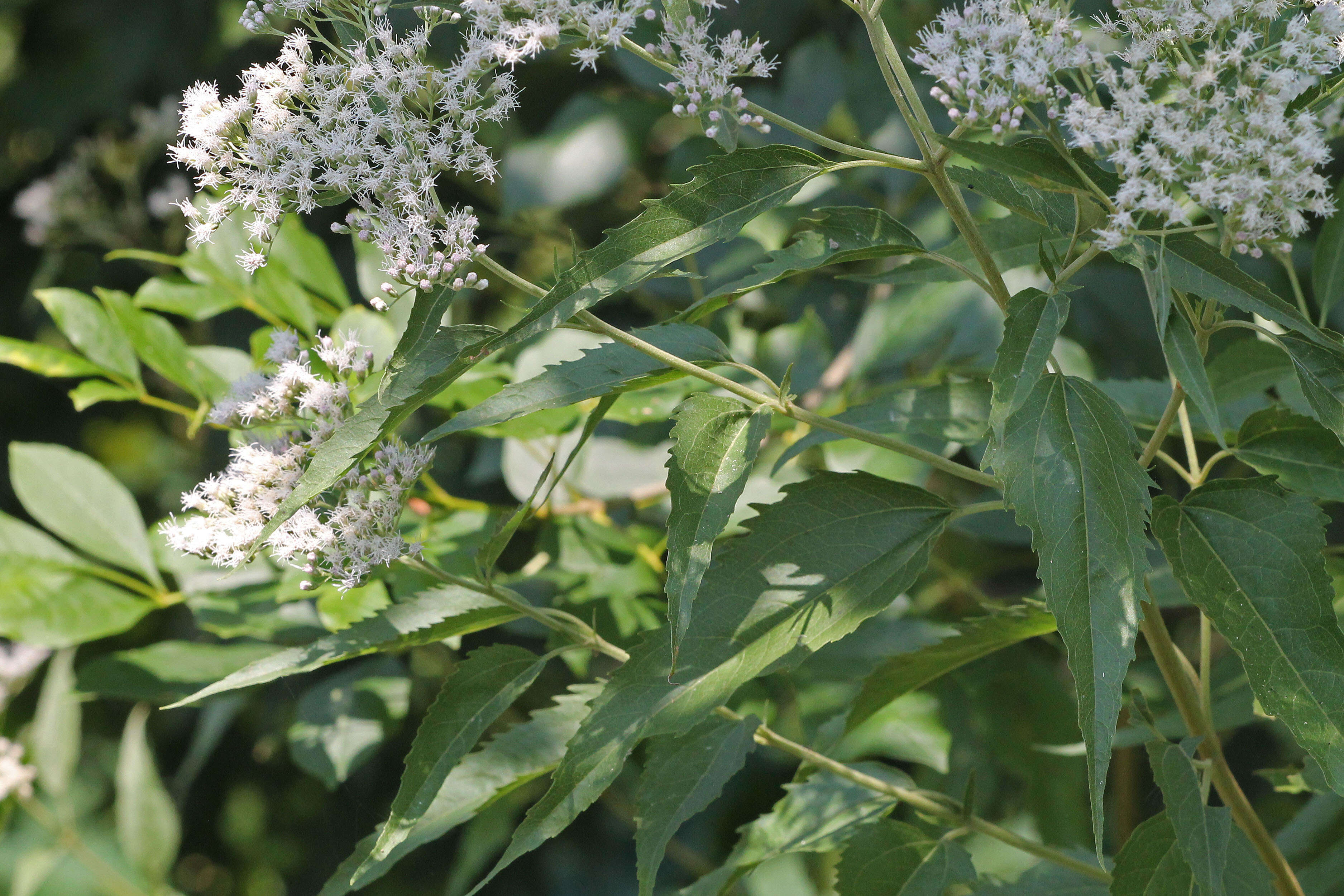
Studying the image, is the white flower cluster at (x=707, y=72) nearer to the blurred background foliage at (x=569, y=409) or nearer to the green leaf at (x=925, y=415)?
the blurred background foliage at (x=569, y=409)

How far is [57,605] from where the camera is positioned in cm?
Answer: 133

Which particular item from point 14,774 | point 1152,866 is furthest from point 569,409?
point 14,774

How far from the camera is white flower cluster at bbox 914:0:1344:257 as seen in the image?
63cm

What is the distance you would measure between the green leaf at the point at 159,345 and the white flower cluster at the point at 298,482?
1.86 ft

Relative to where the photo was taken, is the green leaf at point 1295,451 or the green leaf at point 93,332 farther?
the green leaf at point 93,332

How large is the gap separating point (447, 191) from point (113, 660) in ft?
3.51

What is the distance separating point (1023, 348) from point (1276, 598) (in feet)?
0.82

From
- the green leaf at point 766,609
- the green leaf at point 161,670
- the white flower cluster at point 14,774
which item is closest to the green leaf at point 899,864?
the green leaf at point 766,609

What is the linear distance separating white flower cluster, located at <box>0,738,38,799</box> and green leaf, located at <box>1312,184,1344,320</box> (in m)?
1.93

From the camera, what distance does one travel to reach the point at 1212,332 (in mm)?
763

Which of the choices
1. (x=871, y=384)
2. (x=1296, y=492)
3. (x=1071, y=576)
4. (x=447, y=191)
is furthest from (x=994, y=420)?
(x=447, y=191)

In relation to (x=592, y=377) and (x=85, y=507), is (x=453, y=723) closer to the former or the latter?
(x=592, y=377)

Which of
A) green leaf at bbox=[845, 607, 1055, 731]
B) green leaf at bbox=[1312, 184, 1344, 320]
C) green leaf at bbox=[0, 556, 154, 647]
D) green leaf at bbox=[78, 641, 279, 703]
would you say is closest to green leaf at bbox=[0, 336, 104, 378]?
green leaf at bbox=[0, 556, 154, 647]

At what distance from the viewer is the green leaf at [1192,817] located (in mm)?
750
